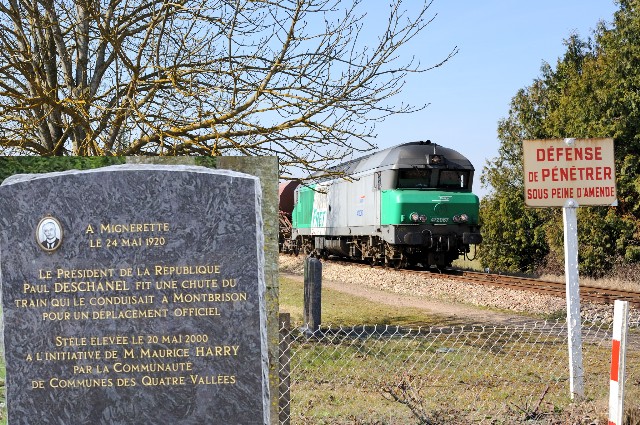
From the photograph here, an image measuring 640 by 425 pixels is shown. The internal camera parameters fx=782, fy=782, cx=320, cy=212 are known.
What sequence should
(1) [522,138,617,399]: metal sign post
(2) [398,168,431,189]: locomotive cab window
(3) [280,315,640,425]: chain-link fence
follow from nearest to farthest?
(3) [280,315,640,425]: chain-link fence < (1) [522,138,617,399]: metal sign post < (2) [398,168,431,189]: locomotive cab window

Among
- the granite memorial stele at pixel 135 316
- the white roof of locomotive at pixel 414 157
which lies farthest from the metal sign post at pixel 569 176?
Result: the white roof of locomotive at pixel 414 157

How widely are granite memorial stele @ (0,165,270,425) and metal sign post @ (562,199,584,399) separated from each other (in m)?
4.18

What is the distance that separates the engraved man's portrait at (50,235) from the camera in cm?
496

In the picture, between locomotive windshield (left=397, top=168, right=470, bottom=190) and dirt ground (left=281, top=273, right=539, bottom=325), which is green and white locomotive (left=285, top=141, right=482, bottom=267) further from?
dirt ground (left=281, top=273, right=539, bottom=325)

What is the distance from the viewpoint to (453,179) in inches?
882

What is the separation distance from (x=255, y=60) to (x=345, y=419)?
6.46 metres

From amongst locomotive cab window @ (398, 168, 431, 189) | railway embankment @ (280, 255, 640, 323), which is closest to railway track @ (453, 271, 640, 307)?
railway embankment @ (280, 255, 640, 323)

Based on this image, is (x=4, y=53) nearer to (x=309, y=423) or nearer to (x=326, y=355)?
(x=326, y=355)

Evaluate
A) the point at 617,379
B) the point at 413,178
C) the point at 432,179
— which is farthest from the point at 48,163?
the point at 432,179

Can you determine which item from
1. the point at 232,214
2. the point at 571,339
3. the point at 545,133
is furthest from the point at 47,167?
the point at 545,133

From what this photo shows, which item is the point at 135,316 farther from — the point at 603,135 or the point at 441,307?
the point at 603,135

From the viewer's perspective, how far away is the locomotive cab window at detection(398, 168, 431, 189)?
2172 cm

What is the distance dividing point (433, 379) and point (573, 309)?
1.81m

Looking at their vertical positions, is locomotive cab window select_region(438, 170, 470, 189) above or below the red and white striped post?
above
